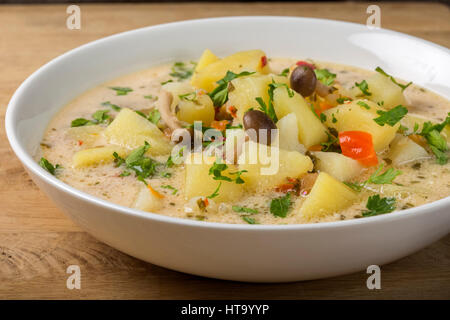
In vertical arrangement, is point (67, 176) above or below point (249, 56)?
below

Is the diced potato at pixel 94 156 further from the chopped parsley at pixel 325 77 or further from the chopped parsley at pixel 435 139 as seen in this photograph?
the chopped parsley at pixel 435 139

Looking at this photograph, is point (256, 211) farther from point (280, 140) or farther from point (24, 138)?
point (24, 138)

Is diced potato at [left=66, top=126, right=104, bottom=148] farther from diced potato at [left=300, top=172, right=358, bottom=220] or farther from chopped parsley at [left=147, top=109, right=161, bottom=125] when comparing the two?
diced potato at [left=300, top=172, right=358, bottom=220]

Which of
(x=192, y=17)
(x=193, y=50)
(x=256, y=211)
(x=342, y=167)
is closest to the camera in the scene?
Answer: (x=256, y=211)

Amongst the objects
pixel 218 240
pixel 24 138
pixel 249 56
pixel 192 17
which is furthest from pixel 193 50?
pixel 218 240

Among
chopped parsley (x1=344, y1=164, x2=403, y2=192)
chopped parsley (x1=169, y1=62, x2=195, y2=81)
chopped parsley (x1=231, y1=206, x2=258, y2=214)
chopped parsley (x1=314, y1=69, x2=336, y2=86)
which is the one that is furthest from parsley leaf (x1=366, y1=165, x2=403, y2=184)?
chopped parsley (x1=169, y1=62, x2=195, y2=81)
